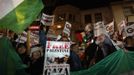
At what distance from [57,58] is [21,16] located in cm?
184

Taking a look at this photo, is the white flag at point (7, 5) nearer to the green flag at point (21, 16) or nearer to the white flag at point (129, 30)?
the green flag at point (21, 16)

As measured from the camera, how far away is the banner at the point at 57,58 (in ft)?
28.0

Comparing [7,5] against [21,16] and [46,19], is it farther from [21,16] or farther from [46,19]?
[46,19]

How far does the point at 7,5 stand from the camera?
31.1ft

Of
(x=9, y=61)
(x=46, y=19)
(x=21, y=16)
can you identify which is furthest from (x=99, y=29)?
(x=9, y=61)

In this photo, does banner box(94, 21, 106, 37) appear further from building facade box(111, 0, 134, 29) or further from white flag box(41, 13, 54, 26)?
building facade box(111, 0, 134, 29)

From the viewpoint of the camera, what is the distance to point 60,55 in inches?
346

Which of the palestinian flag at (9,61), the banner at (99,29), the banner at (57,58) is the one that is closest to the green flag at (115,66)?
the banner at (57,58)

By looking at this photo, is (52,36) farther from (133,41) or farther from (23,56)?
(133,41)

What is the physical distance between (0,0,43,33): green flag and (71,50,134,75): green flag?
7.05 ft

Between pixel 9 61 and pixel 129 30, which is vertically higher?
pixel 129 30

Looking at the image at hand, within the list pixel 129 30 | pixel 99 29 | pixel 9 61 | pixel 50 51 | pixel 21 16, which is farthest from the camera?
pixel 129 30

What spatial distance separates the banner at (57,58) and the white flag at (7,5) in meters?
1.69

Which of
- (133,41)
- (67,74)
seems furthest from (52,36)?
(133,41)
